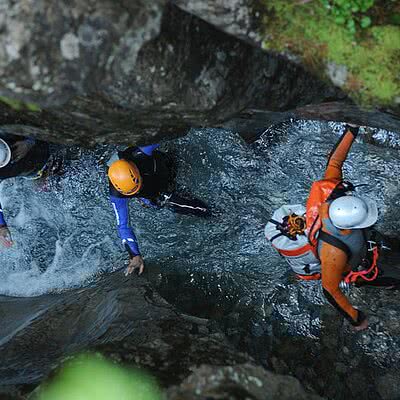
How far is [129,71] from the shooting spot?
4148 millimetres

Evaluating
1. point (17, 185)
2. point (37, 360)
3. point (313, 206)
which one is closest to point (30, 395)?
point (37, 360)

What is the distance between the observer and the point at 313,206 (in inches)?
205

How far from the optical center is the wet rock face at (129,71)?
12.4 ft

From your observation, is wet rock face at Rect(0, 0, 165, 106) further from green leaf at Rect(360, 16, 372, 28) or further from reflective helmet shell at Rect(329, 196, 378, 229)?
reflective helmet shell at Rect(329, 196, 378, 229)

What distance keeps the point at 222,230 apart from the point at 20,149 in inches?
142

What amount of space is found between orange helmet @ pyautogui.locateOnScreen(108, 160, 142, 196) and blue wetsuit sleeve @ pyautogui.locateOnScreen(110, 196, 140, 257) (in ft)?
1.03

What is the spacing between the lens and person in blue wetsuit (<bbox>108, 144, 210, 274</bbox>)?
654 cm

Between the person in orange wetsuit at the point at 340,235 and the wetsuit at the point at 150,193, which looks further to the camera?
the wetsuit at the point at 150,193

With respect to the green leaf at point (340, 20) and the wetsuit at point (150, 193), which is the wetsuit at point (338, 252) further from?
the wetsuit at point (150, 193)

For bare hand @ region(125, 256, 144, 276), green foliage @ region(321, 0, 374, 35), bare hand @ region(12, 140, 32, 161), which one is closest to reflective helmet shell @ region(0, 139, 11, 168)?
bare hand @ region(12, 140, 32, 161)

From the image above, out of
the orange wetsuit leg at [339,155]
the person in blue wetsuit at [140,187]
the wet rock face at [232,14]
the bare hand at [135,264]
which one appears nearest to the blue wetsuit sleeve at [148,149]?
the person in blue wetsuit at [140,187]

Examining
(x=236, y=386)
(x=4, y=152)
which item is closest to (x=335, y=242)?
(x=236, y=386)

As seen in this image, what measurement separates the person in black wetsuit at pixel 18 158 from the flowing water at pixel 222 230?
669 mm

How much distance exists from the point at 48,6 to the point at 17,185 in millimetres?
5876
